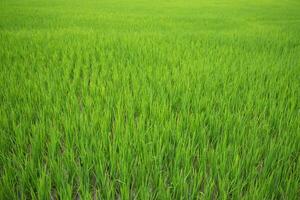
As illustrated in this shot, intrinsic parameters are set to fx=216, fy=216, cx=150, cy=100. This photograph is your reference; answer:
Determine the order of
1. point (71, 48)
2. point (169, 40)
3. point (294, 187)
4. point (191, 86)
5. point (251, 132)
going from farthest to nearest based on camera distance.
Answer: point (169, 40)
point (71, 48)
point (191, 86)
point (251, 132)
point (294, 187)

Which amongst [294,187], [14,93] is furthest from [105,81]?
[294,187]

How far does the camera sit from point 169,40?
337 cm

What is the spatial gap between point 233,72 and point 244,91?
1.23 feet

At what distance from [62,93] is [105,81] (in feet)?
1.16

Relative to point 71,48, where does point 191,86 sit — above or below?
below

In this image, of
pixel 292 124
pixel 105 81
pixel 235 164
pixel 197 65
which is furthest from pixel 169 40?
pixel 235 164

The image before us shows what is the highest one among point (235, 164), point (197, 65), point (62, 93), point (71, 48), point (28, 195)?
point (71, 48)

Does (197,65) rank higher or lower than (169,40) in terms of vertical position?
lower

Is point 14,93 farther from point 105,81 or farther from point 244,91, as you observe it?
point 244,91

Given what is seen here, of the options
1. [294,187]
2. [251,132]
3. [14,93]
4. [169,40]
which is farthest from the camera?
[169,40]

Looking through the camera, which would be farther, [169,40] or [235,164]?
[169,40]

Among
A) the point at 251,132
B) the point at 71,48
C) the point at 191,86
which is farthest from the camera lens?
the point at 71,48

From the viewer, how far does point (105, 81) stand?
1.72m

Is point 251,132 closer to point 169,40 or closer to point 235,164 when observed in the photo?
point 235,164
